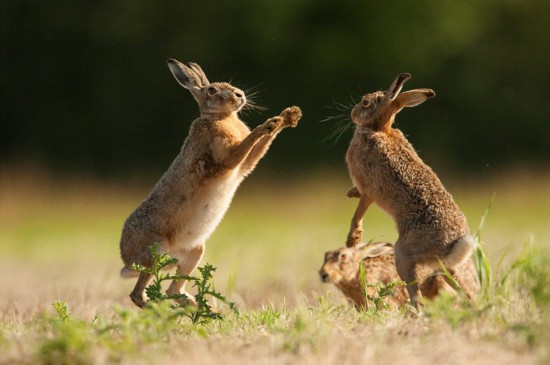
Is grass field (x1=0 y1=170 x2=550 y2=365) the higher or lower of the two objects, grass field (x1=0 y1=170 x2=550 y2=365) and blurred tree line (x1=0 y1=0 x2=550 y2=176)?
the lower

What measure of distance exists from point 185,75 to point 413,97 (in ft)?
6.41

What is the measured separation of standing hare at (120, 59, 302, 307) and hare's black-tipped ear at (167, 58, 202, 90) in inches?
20.2

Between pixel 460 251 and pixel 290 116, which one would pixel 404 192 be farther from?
pixel 290 116

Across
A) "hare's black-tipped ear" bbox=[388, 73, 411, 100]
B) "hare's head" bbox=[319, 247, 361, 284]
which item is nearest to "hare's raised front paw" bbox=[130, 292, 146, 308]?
"hare's head" bbox=[319, 247, 361, 284]

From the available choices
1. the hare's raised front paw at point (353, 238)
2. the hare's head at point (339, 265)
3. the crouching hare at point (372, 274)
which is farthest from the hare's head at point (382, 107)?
the hare's head at point (339, 265)

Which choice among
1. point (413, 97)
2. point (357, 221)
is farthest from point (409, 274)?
point (413, 97)

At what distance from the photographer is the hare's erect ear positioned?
7259 millimetres

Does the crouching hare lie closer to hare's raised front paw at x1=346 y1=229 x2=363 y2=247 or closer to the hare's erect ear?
hare's raised front paw at x1=346 y1=229 x2=363 y2=247

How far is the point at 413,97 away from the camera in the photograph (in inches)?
290

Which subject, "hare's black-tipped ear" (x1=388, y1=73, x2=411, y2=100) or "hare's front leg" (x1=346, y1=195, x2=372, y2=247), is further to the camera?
"hare's black-tipped ear" (x1=388, y1=73, x2=411, y2=100)

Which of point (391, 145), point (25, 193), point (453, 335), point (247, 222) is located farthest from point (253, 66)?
point (453, 335)

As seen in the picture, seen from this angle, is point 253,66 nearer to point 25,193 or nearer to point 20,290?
point 25,193

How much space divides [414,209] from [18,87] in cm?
2313

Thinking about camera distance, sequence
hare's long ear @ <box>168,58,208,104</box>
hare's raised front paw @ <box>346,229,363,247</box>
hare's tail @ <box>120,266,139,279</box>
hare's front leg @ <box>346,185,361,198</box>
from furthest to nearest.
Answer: hare's long ear @ <box>168,58,208,104</box> → hare's front leg @ <box>346,185,361,198</box> → hare's tail @ <box>120,266,139,279</box> → hare's raised front paw @ <box>346,229,363,247</box>
